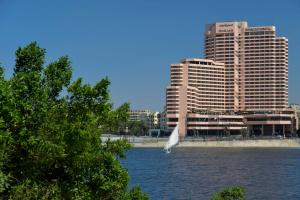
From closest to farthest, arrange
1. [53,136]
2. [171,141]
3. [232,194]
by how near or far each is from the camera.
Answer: [53,136]
[232,194]
[171,141]

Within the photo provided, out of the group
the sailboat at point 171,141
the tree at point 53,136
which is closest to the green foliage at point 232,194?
the tree at point 53,136

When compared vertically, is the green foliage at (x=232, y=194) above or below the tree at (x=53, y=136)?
below

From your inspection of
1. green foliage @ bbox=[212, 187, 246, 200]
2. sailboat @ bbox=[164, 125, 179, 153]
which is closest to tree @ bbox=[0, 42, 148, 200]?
green foliage @ bbox=[212, 187, 246, 200]

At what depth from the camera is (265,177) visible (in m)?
79.1

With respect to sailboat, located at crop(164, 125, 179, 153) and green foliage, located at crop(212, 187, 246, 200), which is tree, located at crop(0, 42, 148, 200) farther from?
sailboat, located at crop(164, 125, 179, 153)

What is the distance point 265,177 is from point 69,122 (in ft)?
217

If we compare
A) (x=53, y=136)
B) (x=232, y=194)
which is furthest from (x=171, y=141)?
(x=53, y=136)

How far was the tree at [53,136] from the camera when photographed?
1507 centimetres

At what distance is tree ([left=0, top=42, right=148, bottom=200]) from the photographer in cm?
1507

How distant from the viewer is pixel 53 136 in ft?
51.1

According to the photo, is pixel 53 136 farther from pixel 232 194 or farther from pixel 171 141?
pixel 171 141

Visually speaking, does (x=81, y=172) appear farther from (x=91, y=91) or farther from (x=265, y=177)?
(x=265, y=177)

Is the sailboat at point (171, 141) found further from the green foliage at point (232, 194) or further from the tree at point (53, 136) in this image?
the tree at point (53, 136)

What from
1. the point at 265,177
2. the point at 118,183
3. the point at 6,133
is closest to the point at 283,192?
the point at 265,177
